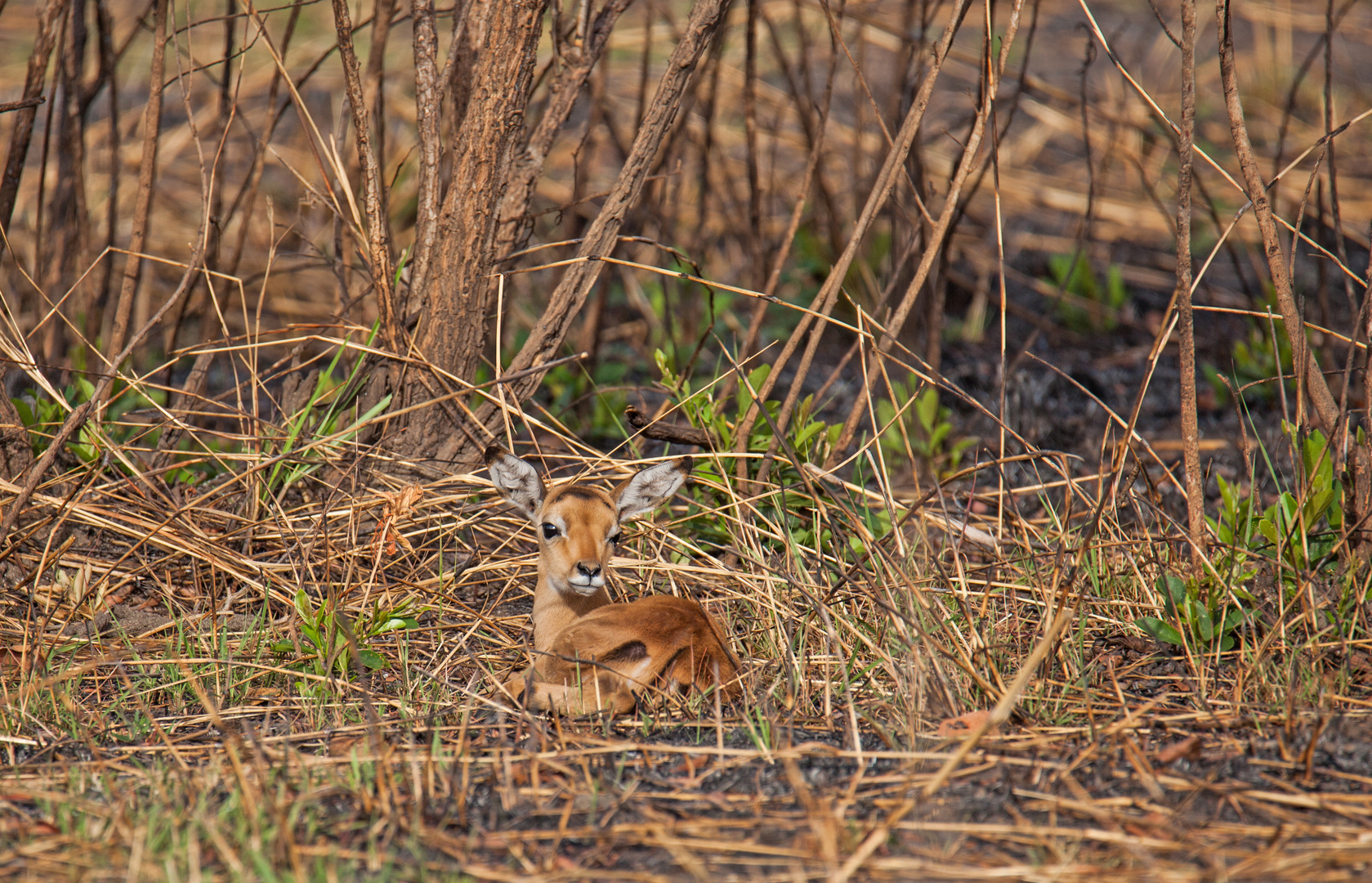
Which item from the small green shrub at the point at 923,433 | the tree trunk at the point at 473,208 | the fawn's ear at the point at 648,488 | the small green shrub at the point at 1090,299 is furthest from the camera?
the small green shrub at the point at 1090,299

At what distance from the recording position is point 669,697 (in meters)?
3.47

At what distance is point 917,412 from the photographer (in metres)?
5.58

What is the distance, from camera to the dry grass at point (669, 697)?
2.66 meters

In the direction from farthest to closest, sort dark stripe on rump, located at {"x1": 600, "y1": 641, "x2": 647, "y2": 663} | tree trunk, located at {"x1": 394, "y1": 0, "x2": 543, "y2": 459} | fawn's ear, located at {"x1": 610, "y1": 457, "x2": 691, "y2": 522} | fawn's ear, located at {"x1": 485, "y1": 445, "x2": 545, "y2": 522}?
1. tree trunk, located at {"x1": 394, "y1": 0, "x2": 543, "y2": 459}
2. fawn's ear, located at {"x1": 610, "y1": 457, "x2": 691, "y2": 522}
3. fawn's ear, located at {"x1": 485, "y1": 445, "x2": 545, "y2": 522}
4. dark stripe on rump, located at {"x1": 600, "y1": 641, "x2": 647, "y2": 663}

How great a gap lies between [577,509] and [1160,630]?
6.24 feet

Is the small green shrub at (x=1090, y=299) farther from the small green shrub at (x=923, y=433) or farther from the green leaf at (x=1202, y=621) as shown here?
the green leaf at (x=1202, y=621)

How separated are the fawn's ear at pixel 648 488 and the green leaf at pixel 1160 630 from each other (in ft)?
5.10

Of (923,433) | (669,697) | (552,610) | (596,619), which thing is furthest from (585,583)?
(923,433)

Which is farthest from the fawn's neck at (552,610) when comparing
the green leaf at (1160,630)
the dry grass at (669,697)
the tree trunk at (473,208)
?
the green leaf at (1160,630)

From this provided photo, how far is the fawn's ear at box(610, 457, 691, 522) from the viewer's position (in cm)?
409

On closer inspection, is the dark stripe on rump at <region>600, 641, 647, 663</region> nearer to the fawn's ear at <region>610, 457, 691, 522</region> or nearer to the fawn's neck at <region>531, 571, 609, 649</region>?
the fawn's neck at <region>531, 571, 609, 649</region>

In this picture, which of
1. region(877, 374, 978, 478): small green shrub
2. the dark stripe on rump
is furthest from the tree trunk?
region(877, 374, 978, 478): small green shrub

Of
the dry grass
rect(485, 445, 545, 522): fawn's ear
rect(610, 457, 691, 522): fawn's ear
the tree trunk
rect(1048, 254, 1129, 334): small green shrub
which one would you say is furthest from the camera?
rect(1048, 254, 1129, 334): small green shrub

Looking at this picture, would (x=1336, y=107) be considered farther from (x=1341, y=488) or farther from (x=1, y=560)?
(x=1, y=560)
